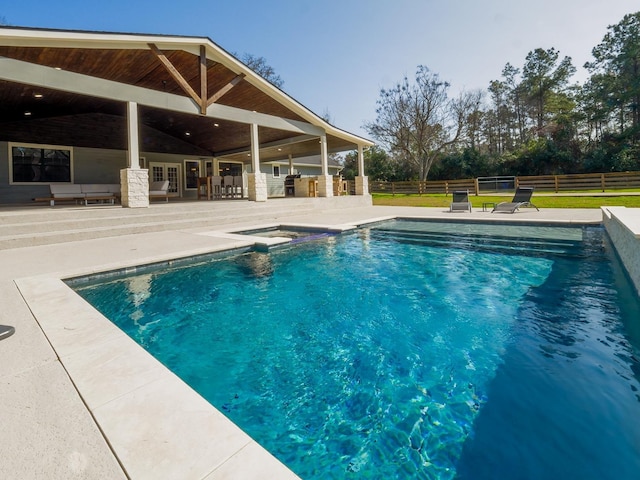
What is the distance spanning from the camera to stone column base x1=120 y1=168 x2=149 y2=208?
8977mm

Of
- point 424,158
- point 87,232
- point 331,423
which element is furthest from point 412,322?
point 424,158

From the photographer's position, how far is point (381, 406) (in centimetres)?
231

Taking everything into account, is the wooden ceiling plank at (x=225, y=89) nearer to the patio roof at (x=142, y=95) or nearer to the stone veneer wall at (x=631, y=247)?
the patio roof at (x=142, y=95)

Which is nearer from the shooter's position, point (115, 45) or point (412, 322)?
point (412, 322)

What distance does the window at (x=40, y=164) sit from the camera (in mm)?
11640

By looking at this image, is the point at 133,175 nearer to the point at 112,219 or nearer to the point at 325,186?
the point at 112,219

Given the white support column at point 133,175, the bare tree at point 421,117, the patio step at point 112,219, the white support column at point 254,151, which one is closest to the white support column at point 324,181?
the patio step at point 112,219

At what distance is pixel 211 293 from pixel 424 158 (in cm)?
3053

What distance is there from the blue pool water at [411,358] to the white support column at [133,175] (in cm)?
484

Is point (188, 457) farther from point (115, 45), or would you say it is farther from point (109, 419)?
point (115, 45)

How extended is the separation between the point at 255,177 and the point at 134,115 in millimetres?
4242

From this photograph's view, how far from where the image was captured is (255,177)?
39.8ft

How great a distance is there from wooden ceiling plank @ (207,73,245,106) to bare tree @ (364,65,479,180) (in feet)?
72.0

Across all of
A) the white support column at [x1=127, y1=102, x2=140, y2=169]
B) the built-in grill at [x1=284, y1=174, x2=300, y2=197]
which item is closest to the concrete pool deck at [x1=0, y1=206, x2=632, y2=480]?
the white support column at [x1=127, y1=102, x2=140, y2=169]
